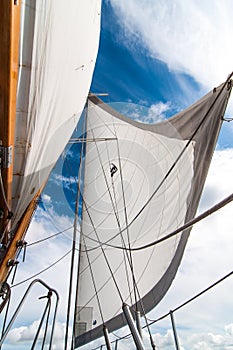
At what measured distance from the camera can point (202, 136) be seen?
371 centimetres

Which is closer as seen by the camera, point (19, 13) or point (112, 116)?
point (19, 13)

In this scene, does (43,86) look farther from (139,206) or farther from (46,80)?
(139,206)

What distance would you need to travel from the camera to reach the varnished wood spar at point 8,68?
141 centimetres

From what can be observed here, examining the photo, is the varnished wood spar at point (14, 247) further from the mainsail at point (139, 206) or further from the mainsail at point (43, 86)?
the mainsail at point (139, 206)

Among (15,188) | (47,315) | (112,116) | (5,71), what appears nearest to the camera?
(5,71)

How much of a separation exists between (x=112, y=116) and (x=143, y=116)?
1.24 meters

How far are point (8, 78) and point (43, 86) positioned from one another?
0.42 m

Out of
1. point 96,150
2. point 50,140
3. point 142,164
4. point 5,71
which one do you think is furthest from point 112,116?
point 5,71

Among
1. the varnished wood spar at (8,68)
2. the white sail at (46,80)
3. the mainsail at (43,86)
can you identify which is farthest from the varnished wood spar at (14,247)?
the varnished wood spar at (8,68)

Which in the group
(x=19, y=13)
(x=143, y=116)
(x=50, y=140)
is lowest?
(x=19, y=13)

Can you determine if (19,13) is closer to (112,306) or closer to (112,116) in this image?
(112,306)

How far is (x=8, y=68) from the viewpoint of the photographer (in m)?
1.60

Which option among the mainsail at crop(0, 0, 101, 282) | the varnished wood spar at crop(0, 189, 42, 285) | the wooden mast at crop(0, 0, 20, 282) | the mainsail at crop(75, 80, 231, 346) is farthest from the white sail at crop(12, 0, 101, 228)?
the mainsail at crop(75, 80, 231, 346)

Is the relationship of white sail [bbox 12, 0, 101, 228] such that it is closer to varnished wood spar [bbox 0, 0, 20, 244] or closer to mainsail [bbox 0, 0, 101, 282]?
mainsail [bbox 0, 0, 101, 282]
